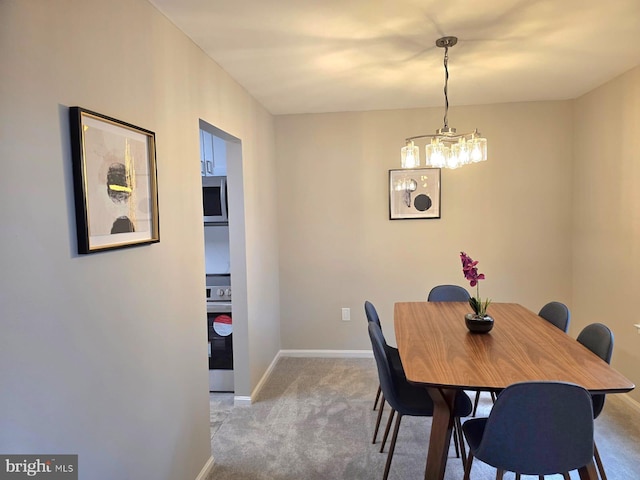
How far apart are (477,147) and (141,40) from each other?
1748 mm

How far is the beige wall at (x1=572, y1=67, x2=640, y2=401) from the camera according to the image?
113 inches

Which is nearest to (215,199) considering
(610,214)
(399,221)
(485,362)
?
(399,221)

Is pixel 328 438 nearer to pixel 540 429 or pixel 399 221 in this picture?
pixel 540 429

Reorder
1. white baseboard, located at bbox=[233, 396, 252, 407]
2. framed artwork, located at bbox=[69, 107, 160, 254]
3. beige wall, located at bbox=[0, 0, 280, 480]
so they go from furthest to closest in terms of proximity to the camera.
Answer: white baseboard, located at bbox=[233, 396, 252, 407] → framed artwork, located at bbox=[69, 107, 160, 254] → beige wall, located at bbox=[0, 0, 280, 480]

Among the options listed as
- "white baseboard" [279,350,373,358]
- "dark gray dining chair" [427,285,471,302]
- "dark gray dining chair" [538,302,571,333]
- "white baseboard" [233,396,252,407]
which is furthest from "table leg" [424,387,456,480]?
"white baseboard" [279,350,373,358]

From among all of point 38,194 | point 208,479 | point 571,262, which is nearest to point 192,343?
point 208,479

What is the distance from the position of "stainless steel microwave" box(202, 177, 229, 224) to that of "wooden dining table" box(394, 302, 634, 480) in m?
1.68

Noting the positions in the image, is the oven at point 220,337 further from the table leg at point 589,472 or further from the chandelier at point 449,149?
the table leg at point 589,472

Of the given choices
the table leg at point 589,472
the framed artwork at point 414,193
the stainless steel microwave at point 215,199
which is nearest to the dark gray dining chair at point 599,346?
the table leg at point 589,472

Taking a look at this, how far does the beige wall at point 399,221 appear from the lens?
376 centimetres

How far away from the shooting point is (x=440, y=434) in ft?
5.98

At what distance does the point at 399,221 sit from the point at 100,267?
3.00 meters

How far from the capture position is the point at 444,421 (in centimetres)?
182

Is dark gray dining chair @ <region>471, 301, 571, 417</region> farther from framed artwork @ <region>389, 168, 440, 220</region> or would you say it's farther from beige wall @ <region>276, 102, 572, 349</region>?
framed artwork @ <region>389, 168, 440, 220</region>
